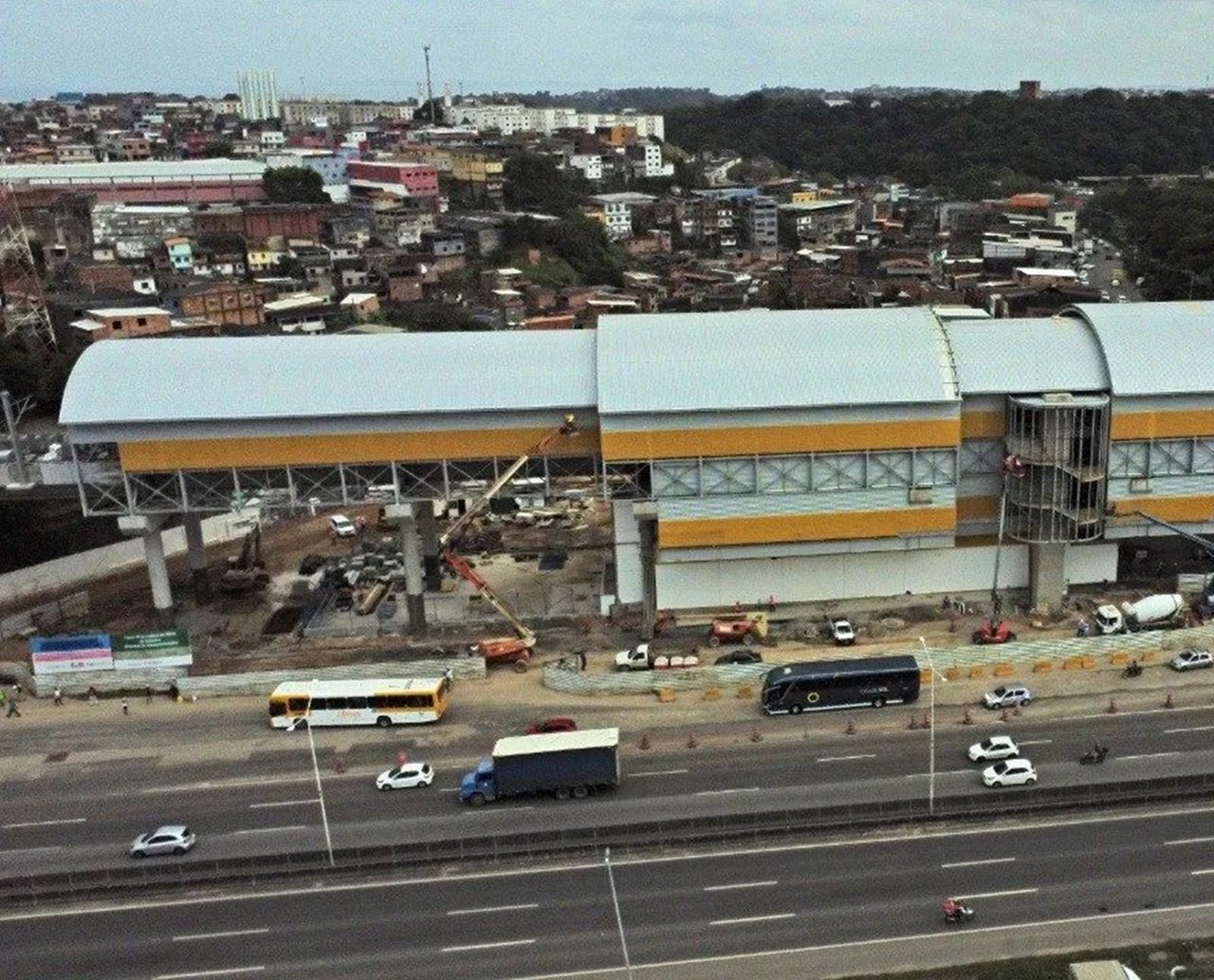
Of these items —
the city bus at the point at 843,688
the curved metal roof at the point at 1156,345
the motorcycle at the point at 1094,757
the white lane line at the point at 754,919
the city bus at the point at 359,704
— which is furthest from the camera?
the curved metal roof at the point at 1156,345

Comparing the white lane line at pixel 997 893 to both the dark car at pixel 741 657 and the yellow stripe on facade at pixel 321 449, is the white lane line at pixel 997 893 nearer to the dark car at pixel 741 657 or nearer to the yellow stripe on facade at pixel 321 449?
the dark car at pixel 741 657

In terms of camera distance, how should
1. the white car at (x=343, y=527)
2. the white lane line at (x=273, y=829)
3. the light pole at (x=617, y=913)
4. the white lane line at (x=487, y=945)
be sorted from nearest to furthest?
the light pole at (x=617, y=913)
the white lane line at (x=487, y=945)
the white lane line at (x=273, y=829)
the white car at (x=343, y=527)

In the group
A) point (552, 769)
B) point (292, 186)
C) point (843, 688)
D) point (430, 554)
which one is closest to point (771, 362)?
point (843, 688)

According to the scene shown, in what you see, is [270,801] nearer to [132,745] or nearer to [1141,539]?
[132,745]

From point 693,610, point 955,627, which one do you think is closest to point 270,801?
point 693,610

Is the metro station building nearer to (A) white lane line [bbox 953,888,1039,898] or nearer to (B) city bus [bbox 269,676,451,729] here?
(B) city bus [bbox 269,676,451,729]

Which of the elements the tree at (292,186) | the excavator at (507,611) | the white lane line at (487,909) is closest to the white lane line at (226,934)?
the white lane line at (487,909)

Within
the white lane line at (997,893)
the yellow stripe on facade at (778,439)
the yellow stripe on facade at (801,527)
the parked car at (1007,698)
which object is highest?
the yellow stripe on facade at (778,439)
